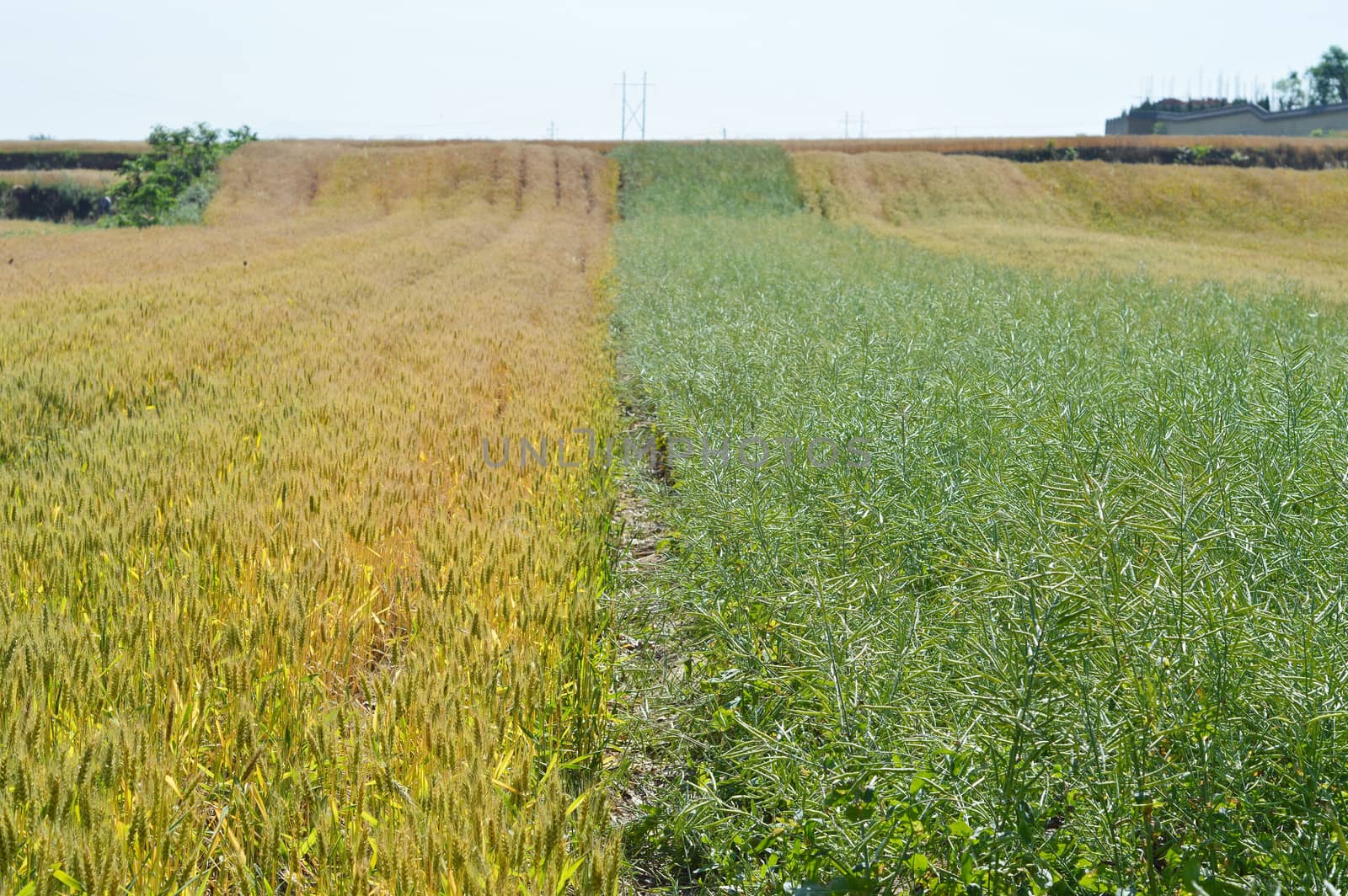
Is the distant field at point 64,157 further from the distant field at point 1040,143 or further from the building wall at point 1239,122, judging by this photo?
the building wall at point 1239,122

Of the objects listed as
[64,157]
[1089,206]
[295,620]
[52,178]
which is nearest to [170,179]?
[52,178]

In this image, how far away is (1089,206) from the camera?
125 ft

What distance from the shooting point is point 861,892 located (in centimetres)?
195

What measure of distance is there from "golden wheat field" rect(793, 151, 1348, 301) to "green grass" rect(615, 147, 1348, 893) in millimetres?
18864

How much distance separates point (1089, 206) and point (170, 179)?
37.8 m

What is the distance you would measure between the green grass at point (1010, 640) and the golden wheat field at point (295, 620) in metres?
0.40

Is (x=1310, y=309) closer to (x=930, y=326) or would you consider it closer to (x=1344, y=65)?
(x=930, y=326)

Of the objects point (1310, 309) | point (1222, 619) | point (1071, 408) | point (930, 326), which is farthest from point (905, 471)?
point (1310, 309)

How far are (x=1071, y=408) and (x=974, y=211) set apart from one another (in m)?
35.8

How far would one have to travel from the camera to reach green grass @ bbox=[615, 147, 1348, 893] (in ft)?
5.99

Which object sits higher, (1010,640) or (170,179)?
(170,179)

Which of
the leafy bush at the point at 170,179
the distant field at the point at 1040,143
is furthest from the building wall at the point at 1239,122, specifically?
the leafy bush at the point at 170,179

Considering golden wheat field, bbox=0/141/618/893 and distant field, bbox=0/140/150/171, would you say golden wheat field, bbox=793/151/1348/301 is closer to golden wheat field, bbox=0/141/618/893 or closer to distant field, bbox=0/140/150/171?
golden wheat field, bbox=0/141/618/893

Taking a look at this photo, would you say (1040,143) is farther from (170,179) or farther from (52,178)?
(52,178)
